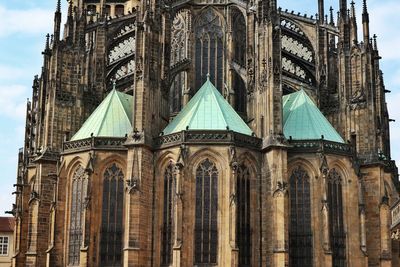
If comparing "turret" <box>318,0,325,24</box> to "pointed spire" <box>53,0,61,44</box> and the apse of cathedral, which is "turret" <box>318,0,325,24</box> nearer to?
the apse of cathedral

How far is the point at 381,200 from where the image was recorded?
138 feet

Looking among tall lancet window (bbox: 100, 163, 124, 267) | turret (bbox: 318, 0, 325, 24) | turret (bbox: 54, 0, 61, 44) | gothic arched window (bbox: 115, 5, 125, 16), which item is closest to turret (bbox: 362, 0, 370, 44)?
turret (bbox: 318, 0, 325, 24)

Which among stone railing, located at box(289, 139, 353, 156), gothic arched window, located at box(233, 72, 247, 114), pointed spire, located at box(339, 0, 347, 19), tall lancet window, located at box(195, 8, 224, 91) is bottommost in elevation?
stone railing, located at box(289, 139, 353, 156)

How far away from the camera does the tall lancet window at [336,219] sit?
39250 mm

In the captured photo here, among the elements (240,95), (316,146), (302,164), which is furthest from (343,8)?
(302,164)

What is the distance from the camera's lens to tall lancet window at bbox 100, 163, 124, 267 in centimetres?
3841

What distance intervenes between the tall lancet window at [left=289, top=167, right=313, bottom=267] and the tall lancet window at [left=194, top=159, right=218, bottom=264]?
462cm

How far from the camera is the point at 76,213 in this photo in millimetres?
39281

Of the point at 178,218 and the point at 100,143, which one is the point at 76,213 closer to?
the point at 100,143

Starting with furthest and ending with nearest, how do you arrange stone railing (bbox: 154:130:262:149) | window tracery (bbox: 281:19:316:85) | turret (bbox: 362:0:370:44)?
window tracery (bbox: 281:19:316:85)
turret (bbox: 362:0:370:44)
stone railing (bbox: 154:130:262:149)

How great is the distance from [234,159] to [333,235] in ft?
24.3

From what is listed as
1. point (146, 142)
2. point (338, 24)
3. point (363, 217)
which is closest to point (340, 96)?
point (338, 24)

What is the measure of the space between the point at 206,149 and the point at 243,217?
427cm

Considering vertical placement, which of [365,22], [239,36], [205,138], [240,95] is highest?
[365,22]
